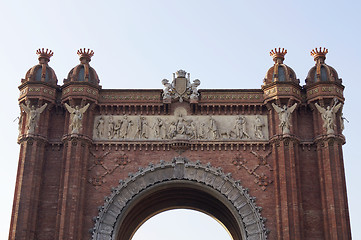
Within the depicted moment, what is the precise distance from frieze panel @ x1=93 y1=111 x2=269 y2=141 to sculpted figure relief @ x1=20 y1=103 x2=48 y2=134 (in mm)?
2652

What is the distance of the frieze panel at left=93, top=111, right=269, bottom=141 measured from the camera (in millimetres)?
27422

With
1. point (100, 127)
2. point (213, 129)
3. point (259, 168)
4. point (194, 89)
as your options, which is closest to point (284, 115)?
point (259, 168)

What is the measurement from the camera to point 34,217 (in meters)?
25.8

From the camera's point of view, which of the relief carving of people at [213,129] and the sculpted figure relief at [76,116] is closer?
the sculpted figure relief at [76,116]

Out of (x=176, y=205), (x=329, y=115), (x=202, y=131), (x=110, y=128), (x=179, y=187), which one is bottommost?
(x=176, y=205)

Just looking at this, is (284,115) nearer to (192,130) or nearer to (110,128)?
(192,130)

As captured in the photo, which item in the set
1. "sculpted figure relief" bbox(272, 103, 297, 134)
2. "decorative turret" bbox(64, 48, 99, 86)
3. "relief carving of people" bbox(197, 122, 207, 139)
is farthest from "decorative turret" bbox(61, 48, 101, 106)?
"sculpted figure relief" bbox(272, 103, 297, 134)

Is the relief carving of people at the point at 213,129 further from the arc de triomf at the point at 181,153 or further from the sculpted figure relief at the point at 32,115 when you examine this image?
the sculpted figure relief at the point at 32,115

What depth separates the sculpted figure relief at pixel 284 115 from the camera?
88.0 ft

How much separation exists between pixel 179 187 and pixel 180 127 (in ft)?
9.21

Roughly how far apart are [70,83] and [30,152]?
3.75 m

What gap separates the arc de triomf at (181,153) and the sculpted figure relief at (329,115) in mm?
49

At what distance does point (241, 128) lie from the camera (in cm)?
2756

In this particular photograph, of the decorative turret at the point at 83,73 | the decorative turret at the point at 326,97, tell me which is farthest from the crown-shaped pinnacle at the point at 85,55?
the decorative turret at the point at 326,97
